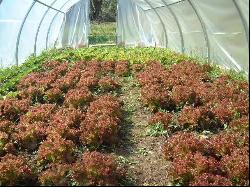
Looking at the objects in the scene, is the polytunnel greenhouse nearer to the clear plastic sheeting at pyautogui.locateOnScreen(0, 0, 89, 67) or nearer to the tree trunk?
the clear plastic sheeting at pyautogui.locateOnScreen(0, 0, 89, 67)

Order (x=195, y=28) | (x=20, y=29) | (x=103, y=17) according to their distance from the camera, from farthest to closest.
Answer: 1. (x=103, y=17)
2. (x=20, y=29)
3. (x=195, y=28)

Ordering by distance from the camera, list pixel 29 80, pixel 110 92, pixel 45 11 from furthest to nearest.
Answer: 1. pixel 45 11
2. pixel 29 80
3. pixel 110 92

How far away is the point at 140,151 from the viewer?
23.7 ft

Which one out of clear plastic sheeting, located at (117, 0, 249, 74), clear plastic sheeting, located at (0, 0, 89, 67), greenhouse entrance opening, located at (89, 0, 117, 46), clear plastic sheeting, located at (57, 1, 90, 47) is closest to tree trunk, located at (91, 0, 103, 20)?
greenhouse entrance opening, located at (89, 0, 117, 46)

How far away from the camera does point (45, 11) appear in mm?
22047

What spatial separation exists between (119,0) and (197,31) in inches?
536

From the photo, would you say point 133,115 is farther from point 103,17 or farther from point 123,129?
point 103,17

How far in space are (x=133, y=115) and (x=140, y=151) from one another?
2.05 m

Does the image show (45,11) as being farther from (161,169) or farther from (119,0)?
(161,169)

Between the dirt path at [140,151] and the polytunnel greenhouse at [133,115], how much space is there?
0.05 ft

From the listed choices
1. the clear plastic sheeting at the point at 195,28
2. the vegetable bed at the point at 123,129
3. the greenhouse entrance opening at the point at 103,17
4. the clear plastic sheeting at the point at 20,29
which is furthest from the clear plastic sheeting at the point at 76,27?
the vegetable bed at the point at 123,129

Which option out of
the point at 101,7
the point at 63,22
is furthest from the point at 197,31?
the point at 101,7

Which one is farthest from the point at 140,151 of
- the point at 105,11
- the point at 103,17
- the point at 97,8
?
the point at 105,11

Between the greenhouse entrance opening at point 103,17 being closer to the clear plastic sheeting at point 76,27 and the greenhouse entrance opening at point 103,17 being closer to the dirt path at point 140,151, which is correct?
the clear plastic sheeting at point 76,27
